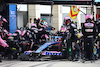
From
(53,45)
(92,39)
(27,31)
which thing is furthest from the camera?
(27,31)

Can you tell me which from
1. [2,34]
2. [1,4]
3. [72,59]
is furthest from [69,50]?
[1,4]

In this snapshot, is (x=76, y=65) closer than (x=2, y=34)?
Yes

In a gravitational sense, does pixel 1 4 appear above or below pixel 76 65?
above

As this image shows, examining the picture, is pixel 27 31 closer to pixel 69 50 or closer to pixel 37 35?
pixel 37 35

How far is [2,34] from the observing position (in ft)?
49.6

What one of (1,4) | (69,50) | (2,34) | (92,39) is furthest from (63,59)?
(1,4)

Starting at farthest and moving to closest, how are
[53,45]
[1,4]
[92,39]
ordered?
[1,4] < [53,45] < [92,39]

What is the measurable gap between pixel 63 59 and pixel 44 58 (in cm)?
85

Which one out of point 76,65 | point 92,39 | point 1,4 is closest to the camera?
point 76,65

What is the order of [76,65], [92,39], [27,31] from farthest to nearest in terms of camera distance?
[27,31], [92,39], [76,65]

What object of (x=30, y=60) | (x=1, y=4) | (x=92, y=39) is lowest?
(x=30, y=60)

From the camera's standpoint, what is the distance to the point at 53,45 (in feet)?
48.4

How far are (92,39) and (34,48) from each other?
3144 millimetres

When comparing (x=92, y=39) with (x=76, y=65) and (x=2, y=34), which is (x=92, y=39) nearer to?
(x=76, y=65)
